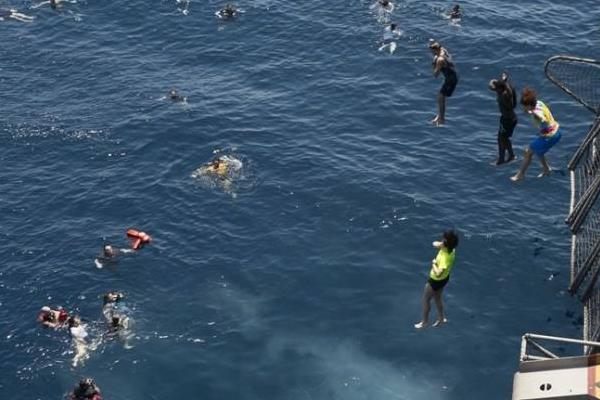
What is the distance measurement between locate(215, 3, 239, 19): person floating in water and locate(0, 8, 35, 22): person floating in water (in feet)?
51.1

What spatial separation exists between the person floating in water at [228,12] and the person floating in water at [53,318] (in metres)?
33.5

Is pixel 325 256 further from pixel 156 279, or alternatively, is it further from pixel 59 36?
pixel 59 36

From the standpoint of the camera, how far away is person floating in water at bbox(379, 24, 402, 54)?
59.8m

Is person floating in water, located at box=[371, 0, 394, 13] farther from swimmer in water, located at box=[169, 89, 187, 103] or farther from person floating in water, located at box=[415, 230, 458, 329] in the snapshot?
person floating in water, located at box=[415, 230, 458, 329]

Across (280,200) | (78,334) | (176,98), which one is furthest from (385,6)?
(78,334)

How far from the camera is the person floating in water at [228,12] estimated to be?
64.9 m

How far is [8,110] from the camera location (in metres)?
55.5

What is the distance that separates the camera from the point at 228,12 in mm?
64938

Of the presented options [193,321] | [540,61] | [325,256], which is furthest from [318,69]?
[193,321]

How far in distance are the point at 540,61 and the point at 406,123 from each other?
1198 centimetres

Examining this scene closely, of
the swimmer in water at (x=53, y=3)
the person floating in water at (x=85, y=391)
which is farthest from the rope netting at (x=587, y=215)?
the swimmer in water at (x=53, y=3)

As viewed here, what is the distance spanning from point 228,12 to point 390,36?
1324 centimetres

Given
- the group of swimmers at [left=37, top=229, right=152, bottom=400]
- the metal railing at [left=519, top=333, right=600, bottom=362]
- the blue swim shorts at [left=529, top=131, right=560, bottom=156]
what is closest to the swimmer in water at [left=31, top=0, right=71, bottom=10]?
the group of swimmers at [left=37, top=229, right=152, bottom=400]

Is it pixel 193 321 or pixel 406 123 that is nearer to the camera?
pixel 193 321
